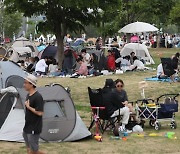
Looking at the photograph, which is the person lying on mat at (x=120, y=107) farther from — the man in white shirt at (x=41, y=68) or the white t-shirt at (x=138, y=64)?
the white t-shirt at (x=138, y=64)

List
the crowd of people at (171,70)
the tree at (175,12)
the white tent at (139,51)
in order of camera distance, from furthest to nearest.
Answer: the tree at (175,12)
the white tent at (139,51)
the crowd of people at (171,70)

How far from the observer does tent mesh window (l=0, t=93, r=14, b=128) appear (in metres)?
10.1

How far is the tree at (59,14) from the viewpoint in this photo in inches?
904

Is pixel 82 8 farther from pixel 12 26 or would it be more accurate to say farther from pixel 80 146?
pixel 12 26

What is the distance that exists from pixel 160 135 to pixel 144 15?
28068mm

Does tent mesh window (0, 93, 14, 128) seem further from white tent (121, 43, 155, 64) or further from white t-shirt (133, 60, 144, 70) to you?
white tent (121, 43, 155, 64)

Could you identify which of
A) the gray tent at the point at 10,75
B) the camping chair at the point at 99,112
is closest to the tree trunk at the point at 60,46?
the gray tent at the point at 10,75

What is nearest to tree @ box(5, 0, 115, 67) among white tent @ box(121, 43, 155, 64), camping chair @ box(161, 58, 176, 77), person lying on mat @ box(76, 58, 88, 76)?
person lying on mat @ box(76, 58, 88, 76)

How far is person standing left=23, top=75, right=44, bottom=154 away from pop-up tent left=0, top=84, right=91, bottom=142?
7.25 feet

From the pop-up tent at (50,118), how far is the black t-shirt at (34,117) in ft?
7.49

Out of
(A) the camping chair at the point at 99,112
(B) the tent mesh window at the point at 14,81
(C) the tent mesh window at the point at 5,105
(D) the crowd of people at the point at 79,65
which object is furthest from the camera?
(D) the crowd of people at the point at 79,65

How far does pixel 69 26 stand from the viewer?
78.0ft

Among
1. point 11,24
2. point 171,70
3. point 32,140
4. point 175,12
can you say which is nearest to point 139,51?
point 175,12

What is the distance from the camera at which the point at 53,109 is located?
10.0 m
